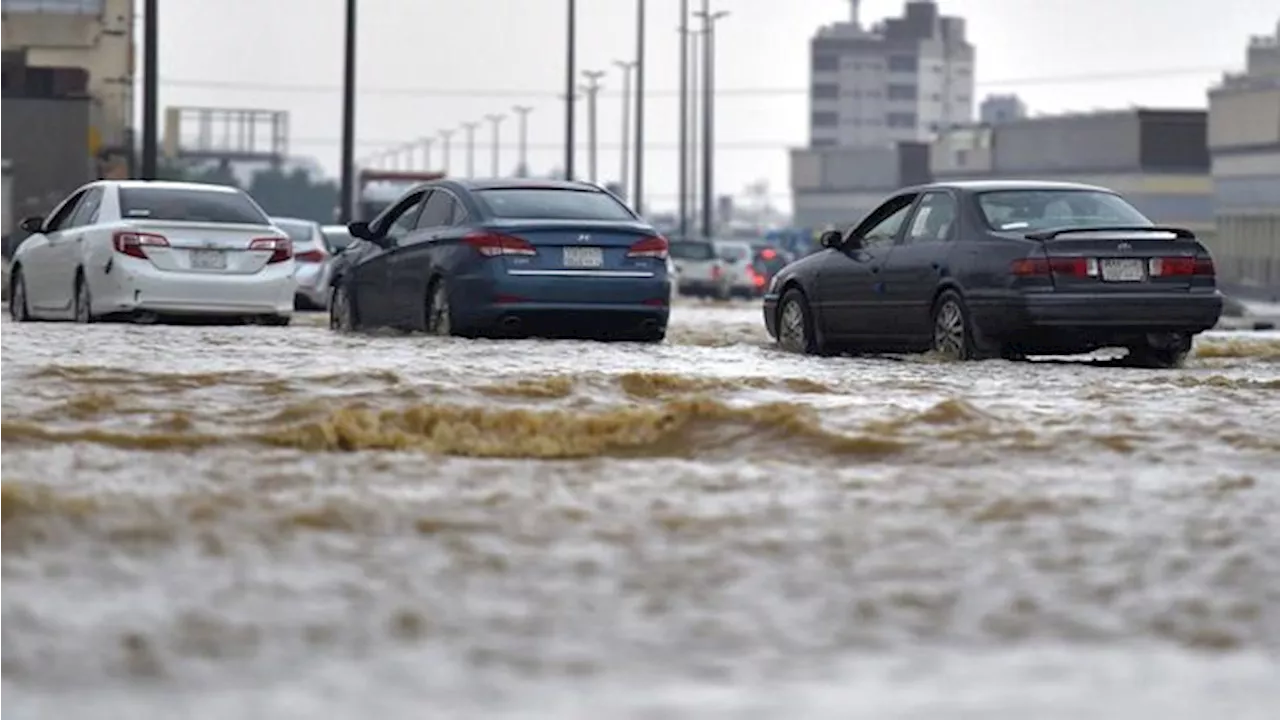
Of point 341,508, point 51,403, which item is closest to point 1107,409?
point 51,403

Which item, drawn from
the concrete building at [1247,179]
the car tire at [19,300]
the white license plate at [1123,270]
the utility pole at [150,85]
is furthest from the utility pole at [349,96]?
the concrete building at [1247,179]

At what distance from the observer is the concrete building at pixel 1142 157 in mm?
121938

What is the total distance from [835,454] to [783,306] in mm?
11952

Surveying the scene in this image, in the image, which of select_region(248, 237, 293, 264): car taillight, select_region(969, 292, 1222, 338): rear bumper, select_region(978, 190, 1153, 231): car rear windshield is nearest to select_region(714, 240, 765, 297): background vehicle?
select_region(248, 237, 293, 264): car taillight

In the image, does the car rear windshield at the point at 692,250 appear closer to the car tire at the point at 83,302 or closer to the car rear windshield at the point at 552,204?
the car tire at the point at 83,302

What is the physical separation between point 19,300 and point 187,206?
2774mm

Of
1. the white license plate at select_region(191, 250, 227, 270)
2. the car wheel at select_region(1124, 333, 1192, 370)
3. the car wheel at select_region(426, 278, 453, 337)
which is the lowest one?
the car wheel at select_region(1124, 333, 1192, 370)

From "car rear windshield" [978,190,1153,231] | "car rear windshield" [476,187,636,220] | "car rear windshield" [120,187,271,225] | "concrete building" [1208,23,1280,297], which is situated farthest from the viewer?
"concrete building" [1208,23,1280,297]

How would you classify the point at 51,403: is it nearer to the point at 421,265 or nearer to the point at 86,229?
the point at 421,265

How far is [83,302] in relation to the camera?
2636cm

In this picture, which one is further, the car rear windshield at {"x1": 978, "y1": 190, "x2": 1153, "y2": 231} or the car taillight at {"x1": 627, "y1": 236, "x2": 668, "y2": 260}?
the car taillight at {"x1": 627, "y1": 236, "x2": 668, "y2": 260}

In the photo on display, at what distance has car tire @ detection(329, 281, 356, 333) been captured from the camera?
→ 86.3ft

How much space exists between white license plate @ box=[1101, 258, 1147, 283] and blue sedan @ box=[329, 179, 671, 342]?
4.14m

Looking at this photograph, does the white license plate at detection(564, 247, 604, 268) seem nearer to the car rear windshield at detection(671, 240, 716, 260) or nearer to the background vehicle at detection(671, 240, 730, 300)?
the background vehicle at detection(671, 240, 730, 300)
